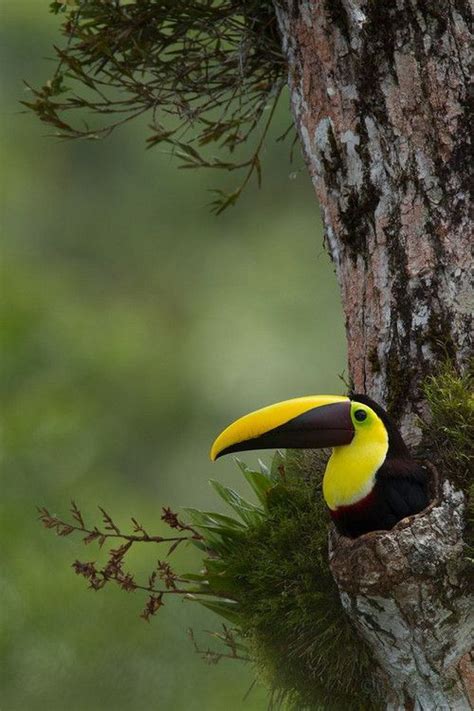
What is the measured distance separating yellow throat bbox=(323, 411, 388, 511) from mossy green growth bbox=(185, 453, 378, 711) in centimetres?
16

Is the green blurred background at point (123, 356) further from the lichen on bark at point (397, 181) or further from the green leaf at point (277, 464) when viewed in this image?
the lichen on bark at point (397, 181)

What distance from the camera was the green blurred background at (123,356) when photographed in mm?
6020

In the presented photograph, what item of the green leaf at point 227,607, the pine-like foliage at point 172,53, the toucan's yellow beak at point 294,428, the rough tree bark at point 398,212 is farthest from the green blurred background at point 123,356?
the toucan's yellow beak at point 294,428

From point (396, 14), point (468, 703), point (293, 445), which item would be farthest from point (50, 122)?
point (468, 703)

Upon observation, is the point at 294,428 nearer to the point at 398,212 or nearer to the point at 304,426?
the point at 304,426

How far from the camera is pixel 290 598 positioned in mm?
2332

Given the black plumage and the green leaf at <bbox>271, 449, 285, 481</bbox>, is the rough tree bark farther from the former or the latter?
the green leaf at <bbox>271, 449, 285, 481</bbox>

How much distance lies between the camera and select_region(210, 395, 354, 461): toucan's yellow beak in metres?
2.26

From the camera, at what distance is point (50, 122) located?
2.98 meters

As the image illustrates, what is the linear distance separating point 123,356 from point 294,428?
551 cm

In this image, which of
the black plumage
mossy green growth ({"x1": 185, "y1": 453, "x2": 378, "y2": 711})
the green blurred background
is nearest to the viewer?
the black plumage

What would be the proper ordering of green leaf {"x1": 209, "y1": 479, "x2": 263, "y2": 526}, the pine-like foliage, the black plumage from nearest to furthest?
the black plumage < green leaf {"x1": 209, "y1": 479, "x2": 263, "y2": 526} < the pine-like foliage

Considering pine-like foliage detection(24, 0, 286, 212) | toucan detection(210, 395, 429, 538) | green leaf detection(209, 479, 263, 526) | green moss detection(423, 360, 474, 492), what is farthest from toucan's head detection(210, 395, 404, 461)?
pine-like foliage detection(24, 0, 286, 212)

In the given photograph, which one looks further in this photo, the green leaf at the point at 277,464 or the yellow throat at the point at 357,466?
the green leaf at the point at 277,464
